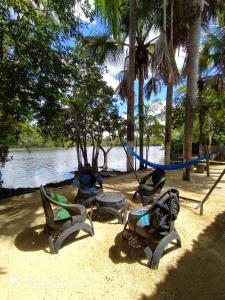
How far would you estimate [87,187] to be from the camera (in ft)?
14.4

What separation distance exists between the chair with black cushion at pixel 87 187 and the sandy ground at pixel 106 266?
759 mm

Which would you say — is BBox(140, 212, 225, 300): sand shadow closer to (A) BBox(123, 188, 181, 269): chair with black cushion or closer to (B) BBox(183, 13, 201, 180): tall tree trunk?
(A) BBox(123, 188, 181, 269): chair with black cushion

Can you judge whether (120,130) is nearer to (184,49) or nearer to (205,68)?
(184,49)

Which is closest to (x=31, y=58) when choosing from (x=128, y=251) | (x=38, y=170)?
(x=128, y=251)

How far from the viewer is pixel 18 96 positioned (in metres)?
4.42

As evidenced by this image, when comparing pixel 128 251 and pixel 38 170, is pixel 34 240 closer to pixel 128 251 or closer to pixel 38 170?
pixel 128 251

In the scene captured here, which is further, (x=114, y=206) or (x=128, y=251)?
(x=114, y=206)

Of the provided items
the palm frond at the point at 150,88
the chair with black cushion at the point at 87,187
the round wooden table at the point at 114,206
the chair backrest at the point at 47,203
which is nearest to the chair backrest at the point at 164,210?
the round wooden table at the point at 114,206

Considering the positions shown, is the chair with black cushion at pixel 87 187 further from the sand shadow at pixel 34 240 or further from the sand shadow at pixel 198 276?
the sand shadow at pixel 198 276

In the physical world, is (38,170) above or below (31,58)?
below

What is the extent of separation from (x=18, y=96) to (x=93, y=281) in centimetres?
372

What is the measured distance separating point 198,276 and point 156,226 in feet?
2.32

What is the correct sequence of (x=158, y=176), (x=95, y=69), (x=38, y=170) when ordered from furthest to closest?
(x=38, y=170)
(x=95, y=69)
(x=158, y=176)

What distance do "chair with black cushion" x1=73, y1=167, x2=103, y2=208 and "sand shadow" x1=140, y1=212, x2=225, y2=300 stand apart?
6.38 feet
